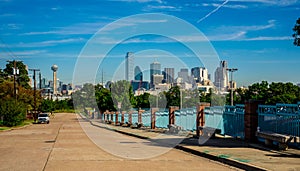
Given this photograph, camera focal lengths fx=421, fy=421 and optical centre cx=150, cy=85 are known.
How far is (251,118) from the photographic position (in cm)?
1833

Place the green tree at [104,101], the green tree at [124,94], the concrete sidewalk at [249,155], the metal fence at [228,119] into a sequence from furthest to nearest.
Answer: the green tree at [104,101]
the green tree at [124,94]
the metal fence at [228,119]
the concrete sidewalk at [249,155]

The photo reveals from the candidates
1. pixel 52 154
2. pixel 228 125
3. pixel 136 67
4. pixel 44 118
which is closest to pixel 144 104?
pixel 44 118

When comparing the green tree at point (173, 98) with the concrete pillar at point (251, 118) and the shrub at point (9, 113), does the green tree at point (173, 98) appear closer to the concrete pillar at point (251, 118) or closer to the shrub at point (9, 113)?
the shrub at point (9, 113)

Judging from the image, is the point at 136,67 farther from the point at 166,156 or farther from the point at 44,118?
the point at 44,118

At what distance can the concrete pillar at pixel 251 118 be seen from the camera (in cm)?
1834

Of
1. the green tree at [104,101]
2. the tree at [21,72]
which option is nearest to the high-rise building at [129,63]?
the green tree at [104,101]

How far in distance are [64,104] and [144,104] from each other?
114 metres

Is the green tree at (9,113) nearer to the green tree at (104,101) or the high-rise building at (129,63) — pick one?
the high-rise building at (129,63)

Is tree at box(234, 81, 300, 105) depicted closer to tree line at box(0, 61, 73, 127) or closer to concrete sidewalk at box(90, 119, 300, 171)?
tree line at box(0, 61, 73, 127)

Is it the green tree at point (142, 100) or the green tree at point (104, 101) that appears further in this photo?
the green tree at point (104, 101)

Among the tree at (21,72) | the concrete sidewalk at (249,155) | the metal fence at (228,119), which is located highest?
the tree at (21,72)

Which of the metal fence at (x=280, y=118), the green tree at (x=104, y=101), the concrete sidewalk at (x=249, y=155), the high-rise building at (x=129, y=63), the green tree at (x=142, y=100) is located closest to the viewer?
the concrete sidewalk at (x=249, y=155)

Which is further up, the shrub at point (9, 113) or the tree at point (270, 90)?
the tree at point (270, 90)

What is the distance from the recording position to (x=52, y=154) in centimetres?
1650
